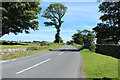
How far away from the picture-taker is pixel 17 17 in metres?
34.3

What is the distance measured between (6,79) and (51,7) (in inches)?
2587

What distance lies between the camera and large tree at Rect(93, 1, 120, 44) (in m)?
30.3

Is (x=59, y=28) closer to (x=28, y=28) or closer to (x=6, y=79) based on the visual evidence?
(x=28, y=28)

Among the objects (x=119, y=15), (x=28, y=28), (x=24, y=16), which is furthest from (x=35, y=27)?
(x=119, y=15)

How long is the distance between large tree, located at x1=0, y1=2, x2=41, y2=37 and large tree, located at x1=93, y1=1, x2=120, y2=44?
52.4 ft

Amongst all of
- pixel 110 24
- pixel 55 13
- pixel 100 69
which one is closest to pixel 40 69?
pixel 100 69

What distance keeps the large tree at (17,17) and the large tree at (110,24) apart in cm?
1597

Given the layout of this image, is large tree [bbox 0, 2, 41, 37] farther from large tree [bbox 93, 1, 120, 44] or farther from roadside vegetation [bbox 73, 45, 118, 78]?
roadside vegetation [bbox 73, 45, 118, 78]

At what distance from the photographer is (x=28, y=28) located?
131 feet

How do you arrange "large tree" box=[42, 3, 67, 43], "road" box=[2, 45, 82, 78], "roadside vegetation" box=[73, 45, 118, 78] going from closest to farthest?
"road" box=[2, 45, 82, 78], "roadside vegetation" box=[73, 45, 118, 78], "large tree" box=[42, 3, 67, 43]

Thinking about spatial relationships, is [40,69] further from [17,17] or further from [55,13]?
[55,13]

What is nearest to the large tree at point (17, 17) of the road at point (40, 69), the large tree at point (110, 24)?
the large tree at point (110, 24)

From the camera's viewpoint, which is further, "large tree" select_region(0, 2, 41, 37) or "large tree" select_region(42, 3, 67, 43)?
"large tree" select_region(42, 3, 67, 43)

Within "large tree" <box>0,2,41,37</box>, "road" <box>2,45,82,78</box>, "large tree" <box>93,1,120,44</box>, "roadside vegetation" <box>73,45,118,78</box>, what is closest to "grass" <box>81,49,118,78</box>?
"roadside vegetation" <box>73,45,118,78</box>
